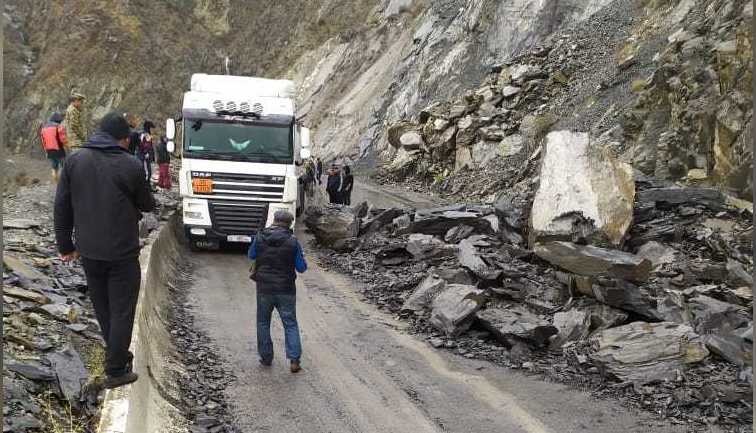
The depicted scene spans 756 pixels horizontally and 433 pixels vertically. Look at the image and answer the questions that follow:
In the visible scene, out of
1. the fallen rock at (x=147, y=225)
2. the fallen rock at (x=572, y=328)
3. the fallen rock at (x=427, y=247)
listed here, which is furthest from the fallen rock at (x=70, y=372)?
the fallen rock at (x=427, y=247)

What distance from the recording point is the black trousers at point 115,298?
5277 mm

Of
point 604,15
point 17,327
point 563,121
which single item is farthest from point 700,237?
point 604,15

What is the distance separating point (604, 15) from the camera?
92.2 ft

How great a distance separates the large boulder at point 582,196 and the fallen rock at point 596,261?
30.1 inches

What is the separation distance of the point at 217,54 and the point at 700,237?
55.1 m

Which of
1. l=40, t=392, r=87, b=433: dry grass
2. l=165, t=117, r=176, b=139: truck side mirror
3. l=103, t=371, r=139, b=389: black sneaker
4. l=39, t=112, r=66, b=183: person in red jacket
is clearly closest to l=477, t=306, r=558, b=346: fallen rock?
l=103, t=371, r=139, b=389: black sneaker

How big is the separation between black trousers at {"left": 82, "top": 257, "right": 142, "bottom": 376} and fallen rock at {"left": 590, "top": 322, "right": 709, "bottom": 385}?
16.6ft

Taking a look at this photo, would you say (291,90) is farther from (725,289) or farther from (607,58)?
(607,58)

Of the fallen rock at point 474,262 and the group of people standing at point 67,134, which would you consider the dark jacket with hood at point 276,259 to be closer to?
the group of people standing at point 67,134

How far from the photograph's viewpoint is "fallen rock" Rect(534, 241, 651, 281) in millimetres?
9578

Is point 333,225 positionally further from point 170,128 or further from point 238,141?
point 170,128

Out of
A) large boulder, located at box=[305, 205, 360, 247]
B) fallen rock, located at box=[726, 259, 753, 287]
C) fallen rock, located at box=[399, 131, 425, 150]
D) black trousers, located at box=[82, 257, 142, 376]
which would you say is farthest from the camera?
fallen rock, located at box=[399, 131, 425, 150]

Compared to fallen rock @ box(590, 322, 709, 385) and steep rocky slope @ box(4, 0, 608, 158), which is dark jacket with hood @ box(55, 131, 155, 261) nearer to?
fallen rock @ box(590, 322, 709, 385)

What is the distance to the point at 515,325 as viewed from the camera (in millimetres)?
9031
